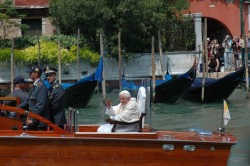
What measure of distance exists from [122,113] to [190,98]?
9.81 meters

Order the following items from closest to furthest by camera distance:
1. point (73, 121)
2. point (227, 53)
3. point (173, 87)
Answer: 1. point (73, 121)
2. point (173, 87)
3. point (227, 53)

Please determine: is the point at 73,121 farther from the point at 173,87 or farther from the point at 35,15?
the point at 35,15

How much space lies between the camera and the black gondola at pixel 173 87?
49.3 feet

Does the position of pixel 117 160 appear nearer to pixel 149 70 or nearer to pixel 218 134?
pixel 218 134

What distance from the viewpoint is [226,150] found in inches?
230

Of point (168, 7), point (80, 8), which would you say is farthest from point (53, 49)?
point (168, 7)

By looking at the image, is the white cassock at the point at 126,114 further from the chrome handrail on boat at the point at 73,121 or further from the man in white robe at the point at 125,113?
the chrome handrail on boat at the point at 73,121

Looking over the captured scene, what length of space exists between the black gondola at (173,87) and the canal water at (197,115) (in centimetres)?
17

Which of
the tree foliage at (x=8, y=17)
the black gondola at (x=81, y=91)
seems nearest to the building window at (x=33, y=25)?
the tree foliage at (x=8, y=17)

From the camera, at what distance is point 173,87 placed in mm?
15281

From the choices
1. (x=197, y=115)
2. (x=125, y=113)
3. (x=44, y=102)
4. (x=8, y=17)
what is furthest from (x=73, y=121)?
(x=8, y=17)

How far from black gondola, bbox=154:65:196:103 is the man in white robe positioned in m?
8.99

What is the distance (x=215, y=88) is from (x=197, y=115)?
6.42 ft

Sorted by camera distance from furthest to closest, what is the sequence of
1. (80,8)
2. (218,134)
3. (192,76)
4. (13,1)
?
(13,1) → (80,8) → (192,76) → (218,134)
